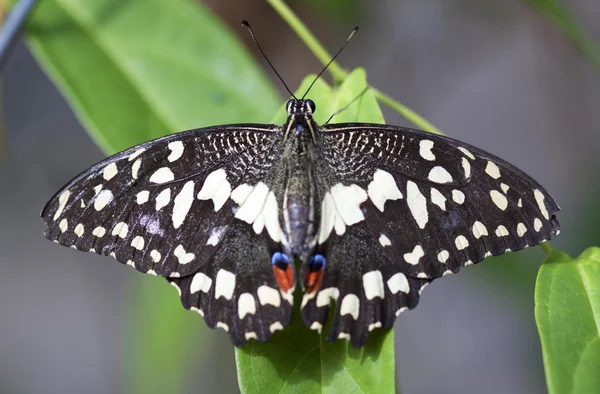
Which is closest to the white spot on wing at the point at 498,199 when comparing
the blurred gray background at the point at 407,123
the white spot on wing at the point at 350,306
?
the white spot on wing at the point at 350,306

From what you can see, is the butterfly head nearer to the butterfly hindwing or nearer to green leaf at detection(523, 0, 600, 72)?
the butterfly hindwing

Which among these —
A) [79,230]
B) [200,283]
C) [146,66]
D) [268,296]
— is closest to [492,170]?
[268,296]

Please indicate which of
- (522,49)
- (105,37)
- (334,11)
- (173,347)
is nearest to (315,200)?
(105,37)

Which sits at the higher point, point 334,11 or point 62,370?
point 334,11

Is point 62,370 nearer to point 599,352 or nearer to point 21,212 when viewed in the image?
point 21,212

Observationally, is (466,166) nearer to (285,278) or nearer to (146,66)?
(285,278)

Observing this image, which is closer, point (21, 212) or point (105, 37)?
point (105, 37)
